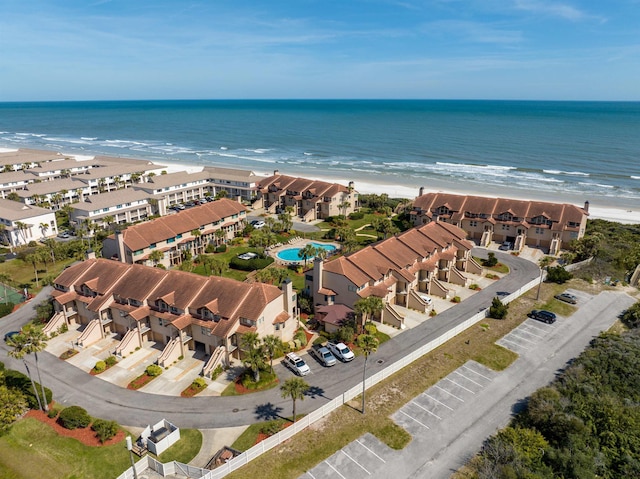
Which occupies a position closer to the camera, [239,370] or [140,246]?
[239,370]

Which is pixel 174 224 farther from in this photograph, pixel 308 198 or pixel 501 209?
pixel 501 209

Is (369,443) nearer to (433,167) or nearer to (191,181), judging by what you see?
(191,181)

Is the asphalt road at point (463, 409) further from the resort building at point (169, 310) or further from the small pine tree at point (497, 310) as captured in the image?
the resort building at point (169, 310)

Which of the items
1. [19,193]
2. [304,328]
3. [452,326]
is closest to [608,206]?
[452,326]

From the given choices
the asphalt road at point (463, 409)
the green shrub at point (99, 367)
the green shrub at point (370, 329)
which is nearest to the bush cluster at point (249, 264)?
the green shrub at point (370, 329)

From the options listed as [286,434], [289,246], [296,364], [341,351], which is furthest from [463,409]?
[289,246]

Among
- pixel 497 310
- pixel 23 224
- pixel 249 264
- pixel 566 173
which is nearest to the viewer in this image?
pixel 497 310

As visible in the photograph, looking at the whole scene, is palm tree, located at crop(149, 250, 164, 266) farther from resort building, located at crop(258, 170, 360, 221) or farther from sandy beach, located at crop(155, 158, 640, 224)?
sandy beach, located at crop(155, 158, 640, 224)
